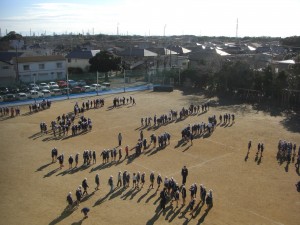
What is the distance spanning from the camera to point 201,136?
83.3ft

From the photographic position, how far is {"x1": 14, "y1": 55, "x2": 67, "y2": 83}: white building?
47125 mm

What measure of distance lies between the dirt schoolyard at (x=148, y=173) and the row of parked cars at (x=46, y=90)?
277 inches

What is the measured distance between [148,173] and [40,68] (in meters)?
35.3

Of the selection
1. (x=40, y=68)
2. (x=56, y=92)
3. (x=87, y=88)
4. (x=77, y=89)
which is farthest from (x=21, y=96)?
(x=40, y=68)

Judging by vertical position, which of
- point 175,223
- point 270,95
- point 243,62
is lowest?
point 175,223

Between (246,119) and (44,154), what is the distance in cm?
1795

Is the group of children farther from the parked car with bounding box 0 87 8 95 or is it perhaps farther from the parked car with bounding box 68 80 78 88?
the parked car with bounding box 68 80 78 88

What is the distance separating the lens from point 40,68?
48.8m

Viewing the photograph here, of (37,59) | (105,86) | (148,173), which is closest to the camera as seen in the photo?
(148,173)

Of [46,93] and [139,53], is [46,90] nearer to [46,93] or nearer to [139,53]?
[46,93]

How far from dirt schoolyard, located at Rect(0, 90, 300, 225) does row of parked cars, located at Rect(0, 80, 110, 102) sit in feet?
23.1

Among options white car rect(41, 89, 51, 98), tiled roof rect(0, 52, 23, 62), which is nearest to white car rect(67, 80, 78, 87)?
white car rect(41, 89, 51, 98)

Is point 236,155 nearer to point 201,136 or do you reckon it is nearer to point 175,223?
point 201,136

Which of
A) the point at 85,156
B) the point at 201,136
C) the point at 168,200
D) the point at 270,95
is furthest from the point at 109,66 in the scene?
the point at 168,200
